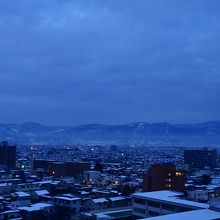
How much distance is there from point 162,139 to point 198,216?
588 feet

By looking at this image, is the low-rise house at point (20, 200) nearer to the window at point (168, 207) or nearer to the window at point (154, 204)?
the window at point (154, 204)

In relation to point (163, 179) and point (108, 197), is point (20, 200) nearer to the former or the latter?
point (108, 197)

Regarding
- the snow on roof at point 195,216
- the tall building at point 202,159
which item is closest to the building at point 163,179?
the snow on roof at point 195,216

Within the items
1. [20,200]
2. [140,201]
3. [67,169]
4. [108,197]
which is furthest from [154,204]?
[67,169]

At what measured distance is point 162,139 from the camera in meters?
194

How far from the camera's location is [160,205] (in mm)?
20328

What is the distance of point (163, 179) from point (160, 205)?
8.80 meters

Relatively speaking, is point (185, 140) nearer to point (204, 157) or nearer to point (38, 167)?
point (204, 157)

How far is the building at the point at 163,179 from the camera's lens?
95.1ft

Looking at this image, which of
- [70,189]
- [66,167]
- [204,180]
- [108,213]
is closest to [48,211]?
[108,213]

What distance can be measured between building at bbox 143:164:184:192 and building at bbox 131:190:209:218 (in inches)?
280

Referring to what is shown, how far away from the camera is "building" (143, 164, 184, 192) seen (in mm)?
29000

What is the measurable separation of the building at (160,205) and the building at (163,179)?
7.12m

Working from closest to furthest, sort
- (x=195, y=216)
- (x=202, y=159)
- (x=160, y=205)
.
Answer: (x=195, y=216)
(x=160, y=205)
(x=202, y=159)
